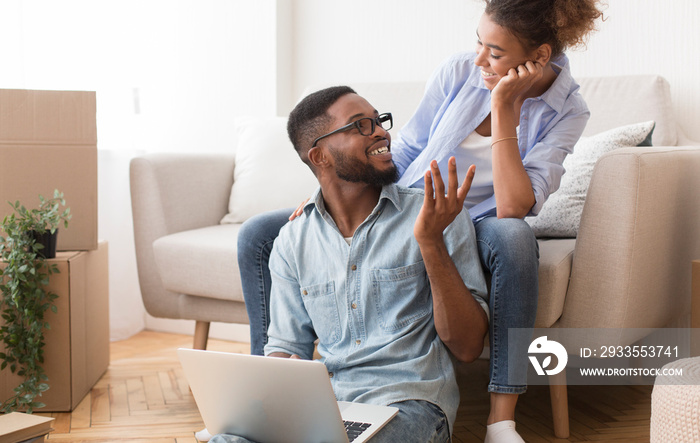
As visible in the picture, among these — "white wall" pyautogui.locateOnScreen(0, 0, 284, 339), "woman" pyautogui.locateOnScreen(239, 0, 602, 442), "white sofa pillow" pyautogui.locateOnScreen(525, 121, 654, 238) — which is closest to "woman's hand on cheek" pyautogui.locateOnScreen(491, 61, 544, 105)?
"woman" pyautogui.locateOnScreen(239, 0, 602, 442)

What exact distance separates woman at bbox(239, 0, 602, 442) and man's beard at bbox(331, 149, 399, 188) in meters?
0.23

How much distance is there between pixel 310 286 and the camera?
1.33 m

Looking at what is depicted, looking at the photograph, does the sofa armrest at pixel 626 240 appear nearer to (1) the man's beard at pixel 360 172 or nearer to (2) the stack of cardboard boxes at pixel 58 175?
(1) the man's beard at pixel 360 172

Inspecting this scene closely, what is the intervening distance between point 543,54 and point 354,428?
86 centimetres

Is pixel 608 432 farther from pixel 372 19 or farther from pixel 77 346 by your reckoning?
pixel 372 19

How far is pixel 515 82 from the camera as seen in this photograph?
4.75 ft

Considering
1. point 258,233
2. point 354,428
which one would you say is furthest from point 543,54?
point 354,428

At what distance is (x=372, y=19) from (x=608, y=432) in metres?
1.69

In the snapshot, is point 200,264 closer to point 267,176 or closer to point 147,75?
point 267,176

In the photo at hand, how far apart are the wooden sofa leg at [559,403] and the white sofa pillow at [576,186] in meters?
0.38

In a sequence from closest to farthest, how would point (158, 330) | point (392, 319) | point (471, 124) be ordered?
point (392, 319) < point (471, 124) < point (158, 330)

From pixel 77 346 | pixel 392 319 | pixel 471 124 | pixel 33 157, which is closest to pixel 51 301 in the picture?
pixel 77 346

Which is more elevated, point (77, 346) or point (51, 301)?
point (51, 301)

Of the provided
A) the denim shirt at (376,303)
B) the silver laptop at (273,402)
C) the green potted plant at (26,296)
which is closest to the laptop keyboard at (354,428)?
the silver laptop at (273,402)
